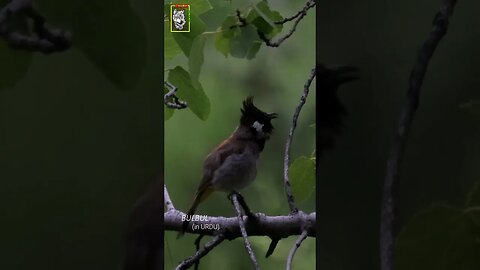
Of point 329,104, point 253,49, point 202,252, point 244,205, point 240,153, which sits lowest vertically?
point 202,252

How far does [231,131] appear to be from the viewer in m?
1.36

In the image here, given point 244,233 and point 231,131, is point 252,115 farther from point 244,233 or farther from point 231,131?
point 244,233

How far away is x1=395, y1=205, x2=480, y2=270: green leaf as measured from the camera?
1310mm

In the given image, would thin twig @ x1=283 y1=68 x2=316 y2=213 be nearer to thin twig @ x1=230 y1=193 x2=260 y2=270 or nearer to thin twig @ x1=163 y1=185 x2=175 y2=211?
thin twig @ x1=230 y1=193 x2=260 y2=270

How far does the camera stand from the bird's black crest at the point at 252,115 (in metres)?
1.36

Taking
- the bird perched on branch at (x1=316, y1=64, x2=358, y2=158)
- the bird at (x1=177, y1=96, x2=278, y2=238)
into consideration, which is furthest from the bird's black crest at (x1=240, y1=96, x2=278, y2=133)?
the bird perched on branch at (x1=316, y1=64, x2=358, y2=158)
